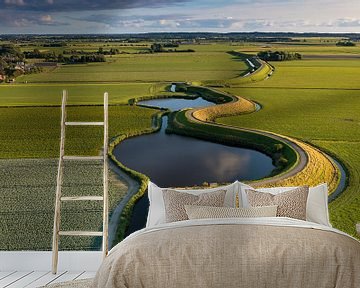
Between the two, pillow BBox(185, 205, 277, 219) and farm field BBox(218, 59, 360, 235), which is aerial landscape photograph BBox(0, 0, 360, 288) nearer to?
farm field BBox(218, 59, 360, 235)

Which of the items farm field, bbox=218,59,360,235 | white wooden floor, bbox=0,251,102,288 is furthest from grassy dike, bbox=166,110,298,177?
white wooden floor, bbox=0,251,102,288

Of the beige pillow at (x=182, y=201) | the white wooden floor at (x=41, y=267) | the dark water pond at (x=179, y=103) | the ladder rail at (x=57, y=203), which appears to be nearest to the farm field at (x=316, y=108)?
the dark water pond at (x=179, y=103)

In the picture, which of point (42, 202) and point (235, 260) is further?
point (42, 202)

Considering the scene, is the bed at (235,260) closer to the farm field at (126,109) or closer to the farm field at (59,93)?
the farm field at (126,109)

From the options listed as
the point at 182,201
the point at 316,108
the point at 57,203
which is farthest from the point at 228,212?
the point at 316,108

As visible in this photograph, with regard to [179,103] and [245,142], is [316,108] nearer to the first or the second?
[245,142]

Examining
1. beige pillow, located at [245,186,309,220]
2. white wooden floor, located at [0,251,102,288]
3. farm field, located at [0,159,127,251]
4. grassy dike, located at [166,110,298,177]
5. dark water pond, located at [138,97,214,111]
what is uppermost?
dark water pond, located at [138,97,214,111]
